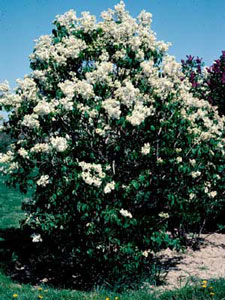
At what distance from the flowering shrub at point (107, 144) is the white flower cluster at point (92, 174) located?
15 mm

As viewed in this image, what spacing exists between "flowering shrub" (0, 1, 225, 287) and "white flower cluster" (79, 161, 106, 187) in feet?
0.05

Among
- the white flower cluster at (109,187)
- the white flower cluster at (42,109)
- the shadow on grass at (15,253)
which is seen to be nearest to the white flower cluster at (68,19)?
the white flower cluster at (42,109)

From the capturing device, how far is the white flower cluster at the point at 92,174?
4.94 meters

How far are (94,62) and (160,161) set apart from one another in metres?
2.21

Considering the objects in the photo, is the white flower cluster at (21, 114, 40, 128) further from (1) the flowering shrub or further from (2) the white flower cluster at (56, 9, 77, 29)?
(2) the white flower cluster at (56, 9, 77, 29)

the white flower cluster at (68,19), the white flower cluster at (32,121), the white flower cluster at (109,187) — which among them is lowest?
the white flower cluster at (109,187)

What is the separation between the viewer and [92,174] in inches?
203

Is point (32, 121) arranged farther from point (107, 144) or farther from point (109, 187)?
point (109, 187)

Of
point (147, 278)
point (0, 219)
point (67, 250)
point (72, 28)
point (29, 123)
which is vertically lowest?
point (147, 278)

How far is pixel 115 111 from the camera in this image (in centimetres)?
491

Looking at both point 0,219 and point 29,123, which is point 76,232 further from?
point 0,219

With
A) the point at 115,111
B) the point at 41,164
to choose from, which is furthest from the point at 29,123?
the point at 115,111

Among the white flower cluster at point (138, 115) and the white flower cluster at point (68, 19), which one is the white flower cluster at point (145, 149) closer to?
the white flower cluster at point (138, 115)

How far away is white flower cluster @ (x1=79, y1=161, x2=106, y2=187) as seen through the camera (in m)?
4.94
